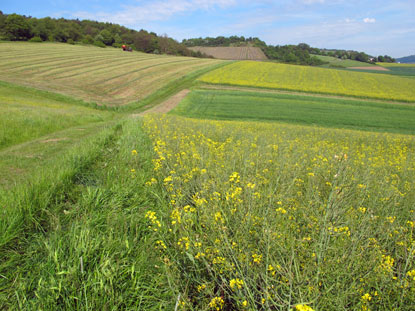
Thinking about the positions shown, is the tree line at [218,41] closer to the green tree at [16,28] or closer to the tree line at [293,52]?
the tree line at [293,52]

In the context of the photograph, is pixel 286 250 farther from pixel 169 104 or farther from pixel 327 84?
pixel 327 84

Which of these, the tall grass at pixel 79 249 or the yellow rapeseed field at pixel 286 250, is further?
the tall grass at pixel 79 249

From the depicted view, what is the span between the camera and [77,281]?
2.20m

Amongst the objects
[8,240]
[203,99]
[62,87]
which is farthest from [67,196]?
[62,87]

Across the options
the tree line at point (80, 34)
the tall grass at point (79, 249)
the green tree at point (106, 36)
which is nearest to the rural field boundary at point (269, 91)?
the tall grass at point (79, 249)

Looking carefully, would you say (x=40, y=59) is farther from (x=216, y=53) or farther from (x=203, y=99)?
(x=216, y=53)

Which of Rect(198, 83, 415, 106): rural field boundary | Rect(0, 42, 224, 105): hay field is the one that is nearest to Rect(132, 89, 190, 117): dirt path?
Rect(0, 42, 224, 105): hay field

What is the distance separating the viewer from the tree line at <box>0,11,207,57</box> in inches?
2199

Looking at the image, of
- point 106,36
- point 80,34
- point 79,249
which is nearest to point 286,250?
point 79,249

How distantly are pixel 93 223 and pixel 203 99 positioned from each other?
969 inches

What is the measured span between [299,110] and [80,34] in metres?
72.9

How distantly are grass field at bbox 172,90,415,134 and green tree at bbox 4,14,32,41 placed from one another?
54.8 metres

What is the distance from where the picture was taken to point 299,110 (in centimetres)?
2456

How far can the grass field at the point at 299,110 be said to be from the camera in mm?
21766
